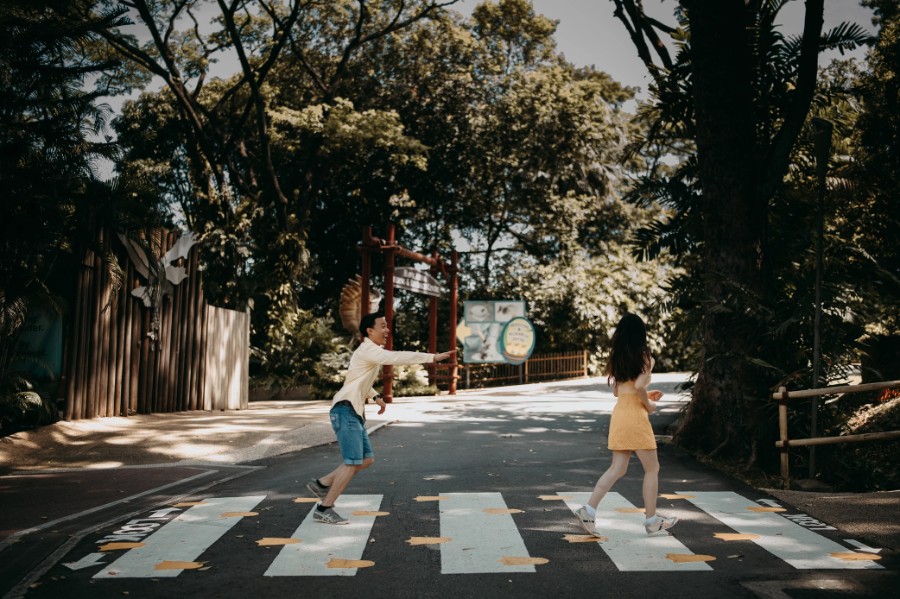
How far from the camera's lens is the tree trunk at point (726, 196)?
11.7 m

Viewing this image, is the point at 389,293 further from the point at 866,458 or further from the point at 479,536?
the point at 479,536

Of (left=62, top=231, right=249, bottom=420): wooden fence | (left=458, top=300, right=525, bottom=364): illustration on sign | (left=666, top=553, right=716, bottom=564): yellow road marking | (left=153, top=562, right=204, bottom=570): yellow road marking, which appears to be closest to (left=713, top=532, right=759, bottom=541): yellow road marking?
(left=666, top=553, right=716, bottom=564): yellow road marking

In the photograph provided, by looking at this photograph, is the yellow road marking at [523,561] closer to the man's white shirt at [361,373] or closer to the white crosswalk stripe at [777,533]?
the white crosswalk stripe at [777,533]

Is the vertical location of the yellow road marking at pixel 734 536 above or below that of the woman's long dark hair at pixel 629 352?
below

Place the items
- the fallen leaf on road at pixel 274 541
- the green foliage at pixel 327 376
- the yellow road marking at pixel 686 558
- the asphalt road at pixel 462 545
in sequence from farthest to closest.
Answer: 1. the green foliage at pixel 327 376
2. the fallen leaf on road at pixel 274 541
3. the yellow road marking at pixel 686 558
4. the asphalt road at pixel 462 545

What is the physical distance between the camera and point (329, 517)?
723 cm

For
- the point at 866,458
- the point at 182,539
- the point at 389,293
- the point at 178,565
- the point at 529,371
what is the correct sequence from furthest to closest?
the point at 529,371
the point at 389,293
the point at 866,458
the point at 182,539
the point at 178,565

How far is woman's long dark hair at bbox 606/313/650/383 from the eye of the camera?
6965mm

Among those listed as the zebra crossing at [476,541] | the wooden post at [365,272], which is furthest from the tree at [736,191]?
the wooden post at [365,272]

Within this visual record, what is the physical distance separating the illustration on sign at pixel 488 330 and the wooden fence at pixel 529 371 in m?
2.04

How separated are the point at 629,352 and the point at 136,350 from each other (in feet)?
34.7

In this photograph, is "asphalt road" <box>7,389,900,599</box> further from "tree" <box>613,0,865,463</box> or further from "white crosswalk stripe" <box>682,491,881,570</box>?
"tree" <box>613,0,865,463</box>

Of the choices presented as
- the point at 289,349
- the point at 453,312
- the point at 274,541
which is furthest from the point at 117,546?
the point at 453,312

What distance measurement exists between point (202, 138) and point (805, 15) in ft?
56.6
